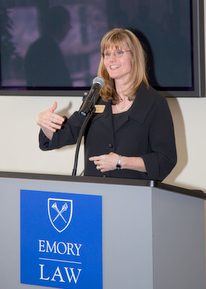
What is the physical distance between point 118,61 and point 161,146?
0.43m

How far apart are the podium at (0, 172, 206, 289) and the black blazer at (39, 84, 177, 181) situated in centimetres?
57

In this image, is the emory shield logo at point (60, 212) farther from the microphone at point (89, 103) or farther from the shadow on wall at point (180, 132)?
the shadow on wall at point (180, 132)

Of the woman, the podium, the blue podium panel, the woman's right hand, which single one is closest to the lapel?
the woman

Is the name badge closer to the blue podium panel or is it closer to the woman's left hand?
the woman's left hand

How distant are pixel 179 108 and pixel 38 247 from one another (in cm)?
180

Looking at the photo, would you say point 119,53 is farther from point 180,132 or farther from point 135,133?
point 180,132

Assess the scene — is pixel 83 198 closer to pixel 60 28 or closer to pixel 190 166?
pixel 190 166

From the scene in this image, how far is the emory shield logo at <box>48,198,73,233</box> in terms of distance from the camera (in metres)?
2.29

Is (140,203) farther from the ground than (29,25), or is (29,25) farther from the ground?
(29,25)

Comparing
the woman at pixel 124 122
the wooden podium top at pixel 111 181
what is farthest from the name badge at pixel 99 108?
the wooden podium top at pixel 111 181

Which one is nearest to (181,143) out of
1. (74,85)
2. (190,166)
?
(190,166)

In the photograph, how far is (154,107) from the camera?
304cm

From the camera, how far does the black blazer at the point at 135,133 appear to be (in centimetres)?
298

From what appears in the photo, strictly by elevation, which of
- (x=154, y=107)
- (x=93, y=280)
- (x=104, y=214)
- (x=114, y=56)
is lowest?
(x=93, y=280)
